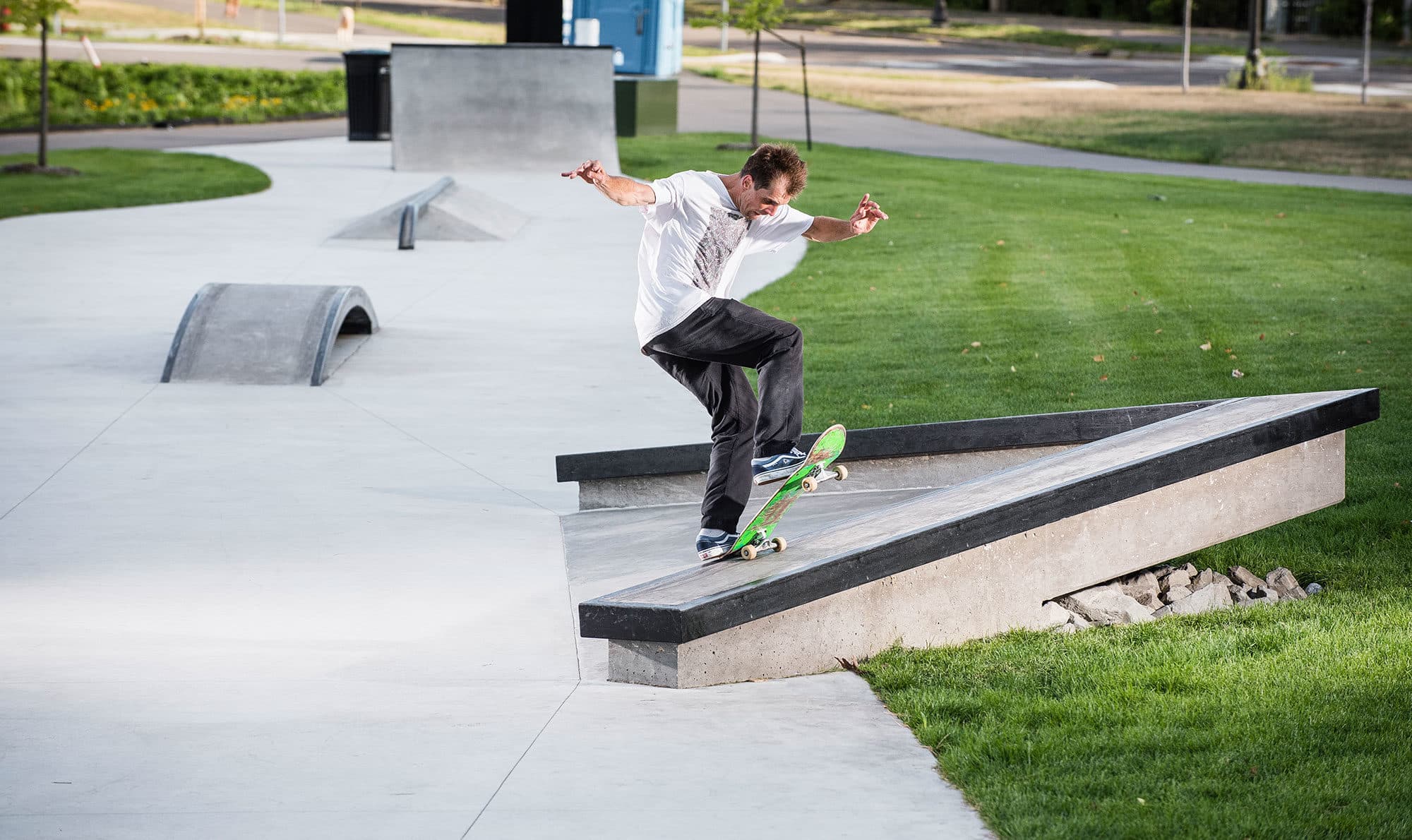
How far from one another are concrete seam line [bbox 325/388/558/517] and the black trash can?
1972 cm

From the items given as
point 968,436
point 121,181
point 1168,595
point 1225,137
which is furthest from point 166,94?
point 1168,595

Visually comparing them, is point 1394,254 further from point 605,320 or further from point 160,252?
point 160,252

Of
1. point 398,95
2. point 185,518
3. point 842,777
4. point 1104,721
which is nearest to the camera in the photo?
point 842,777

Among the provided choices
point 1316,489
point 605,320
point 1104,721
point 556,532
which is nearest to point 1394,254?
point 605,320

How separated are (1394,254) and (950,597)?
1257cm

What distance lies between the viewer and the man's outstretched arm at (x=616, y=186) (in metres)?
5.47

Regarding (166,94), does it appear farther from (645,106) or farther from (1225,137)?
(1225,137)

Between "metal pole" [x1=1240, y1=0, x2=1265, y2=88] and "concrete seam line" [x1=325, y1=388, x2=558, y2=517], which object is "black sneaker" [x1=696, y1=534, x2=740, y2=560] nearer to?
"concrete seam line" [x1=325, y1=388, x2=558, y2=517]

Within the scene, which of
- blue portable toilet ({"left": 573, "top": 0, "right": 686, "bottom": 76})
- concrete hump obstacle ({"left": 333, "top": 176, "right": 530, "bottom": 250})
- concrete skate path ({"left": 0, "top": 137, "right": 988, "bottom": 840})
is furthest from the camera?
blue portable toilet ({"left": 573, "top": 0, "right": 686, "bottom": 76})

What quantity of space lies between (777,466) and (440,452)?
3061 mm

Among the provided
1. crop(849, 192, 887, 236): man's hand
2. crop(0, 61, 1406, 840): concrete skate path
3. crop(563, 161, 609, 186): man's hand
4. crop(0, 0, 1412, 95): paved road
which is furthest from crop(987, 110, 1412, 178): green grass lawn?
crop(563, 161, 609, 186): man's hand

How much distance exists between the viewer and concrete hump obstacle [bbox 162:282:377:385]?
402 inches

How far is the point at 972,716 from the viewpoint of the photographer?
4.65 meters

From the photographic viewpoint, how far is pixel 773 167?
5.80m
